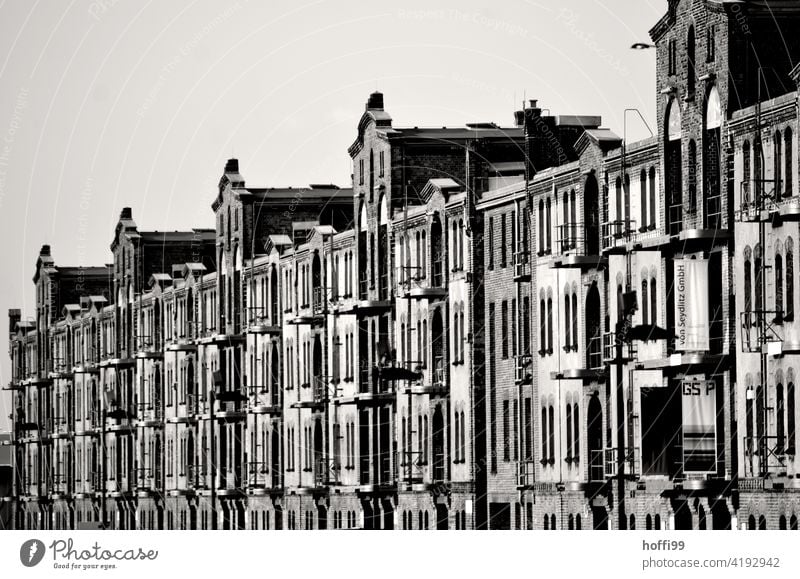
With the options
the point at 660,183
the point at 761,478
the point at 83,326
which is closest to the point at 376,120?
the point at 660,183

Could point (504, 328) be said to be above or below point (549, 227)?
below

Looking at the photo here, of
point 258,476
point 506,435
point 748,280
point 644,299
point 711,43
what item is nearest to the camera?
point 748,280

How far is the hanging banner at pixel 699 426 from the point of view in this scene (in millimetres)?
78188

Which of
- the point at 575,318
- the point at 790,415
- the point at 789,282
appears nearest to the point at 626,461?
the point at 575,318

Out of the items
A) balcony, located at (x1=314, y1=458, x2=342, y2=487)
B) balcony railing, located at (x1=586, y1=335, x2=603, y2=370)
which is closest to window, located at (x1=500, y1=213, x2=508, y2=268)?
balcony railing, located at (x1=586, y1=335, x2=603, y2=370)

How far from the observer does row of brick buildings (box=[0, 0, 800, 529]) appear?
75.6m

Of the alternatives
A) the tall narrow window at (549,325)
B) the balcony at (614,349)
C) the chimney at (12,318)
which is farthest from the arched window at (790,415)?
the chimney at (12,318)

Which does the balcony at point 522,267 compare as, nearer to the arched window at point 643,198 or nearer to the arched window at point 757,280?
the arched window at point 643,198

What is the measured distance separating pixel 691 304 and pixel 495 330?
19.9 meters

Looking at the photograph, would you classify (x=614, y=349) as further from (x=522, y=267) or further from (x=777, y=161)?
(x=777, y=161)

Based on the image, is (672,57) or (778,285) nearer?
(778,285)
